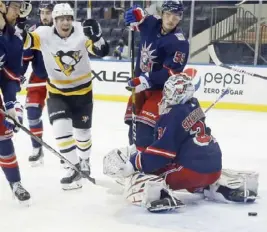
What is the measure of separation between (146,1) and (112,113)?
7.52 feet

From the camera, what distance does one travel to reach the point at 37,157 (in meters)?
3.73

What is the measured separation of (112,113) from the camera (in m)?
6.35

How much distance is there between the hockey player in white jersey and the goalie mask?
0.50 m

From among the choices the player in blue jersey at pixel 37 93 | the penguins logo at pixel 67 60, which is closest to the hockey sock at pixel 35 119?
the player in blue jersey at pixel 37 93

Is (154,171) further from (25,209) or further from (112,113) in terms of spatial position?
(112,113)

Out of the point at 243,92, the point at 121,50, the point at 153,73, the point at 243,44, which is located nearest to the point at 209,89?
the point at 243,92

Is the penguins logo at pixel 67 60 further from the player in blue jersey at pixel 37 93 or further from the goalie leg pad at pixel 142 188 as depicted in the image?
the goalie leg pad at pixel 142 188

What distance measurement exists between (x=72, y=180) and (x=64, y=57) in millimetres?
640

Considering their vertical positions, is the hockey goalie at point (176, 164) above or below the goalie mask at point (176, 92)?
below

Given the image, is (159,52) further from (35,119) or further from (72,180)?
(35,119)

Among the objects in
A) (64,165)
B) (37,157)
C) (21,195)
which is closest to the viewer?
(21,195)

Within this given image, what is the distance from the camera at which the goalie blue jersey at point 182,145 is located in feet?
8.75

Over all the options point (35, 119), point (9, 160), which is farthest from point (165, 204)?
point (35, 119)

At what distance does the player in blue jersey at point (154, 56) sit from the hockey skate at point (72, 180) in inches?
13.9
